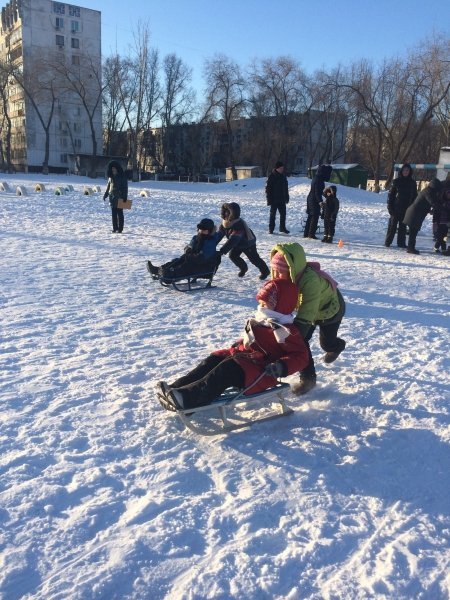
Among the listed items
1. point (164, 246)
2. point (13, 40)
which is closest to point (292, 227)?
point (164, 246)

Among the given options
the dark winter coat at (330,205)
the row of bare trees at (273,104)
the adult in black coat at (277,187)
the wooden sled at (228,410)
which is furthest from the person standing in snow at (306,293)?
the row of bare trees at (273,104)

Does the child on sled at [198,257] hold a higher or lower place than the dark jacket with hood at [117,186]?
lower

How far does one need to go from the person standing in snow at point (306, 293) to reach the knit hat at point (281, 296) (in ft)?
0.16

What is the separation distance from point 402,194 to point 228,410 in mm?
8547

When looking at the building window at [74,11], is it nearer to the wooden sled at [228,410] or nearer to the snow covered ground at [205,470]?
the snow covered ground at [205,470]

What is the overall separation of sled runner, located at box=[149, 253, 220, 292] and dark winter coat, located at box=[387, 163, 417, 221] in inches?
210

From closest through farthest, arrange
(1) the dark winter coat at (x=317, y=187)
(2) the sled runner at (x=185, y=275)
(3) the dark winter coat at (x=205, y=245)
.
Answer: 1. (2) the sled runner at (x=185, y=275)
2. (3) the dark winter coat at (x=205, y=245)
3. (1) the dark winter coat at (x=317, y=187)

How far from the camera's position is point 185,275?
23.4 feet

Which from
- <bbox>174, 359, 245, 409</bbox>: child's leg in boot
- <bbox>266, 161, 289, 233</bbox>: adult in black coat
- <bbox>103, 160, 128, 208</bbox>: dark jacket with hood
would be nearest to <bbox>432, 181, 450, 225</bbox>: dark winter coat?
<bbox>266, 161, 289, 233</bbox>: adult in black coat

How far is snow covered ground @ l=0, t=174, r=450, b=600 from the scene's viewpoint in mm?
2172

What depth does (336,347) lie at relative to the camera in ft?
14.0

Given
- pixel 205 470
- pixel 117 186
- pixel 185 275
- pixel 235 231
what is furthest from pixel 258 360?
pixel 117 186

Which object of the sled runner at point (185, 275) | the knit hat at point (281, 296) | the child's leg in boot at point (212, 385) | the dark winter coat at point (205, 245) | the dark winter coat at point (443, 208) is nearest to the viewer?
the child's leg in boot at point (212, 385)

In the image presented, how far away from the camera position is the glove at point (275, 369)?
10.8 ft
